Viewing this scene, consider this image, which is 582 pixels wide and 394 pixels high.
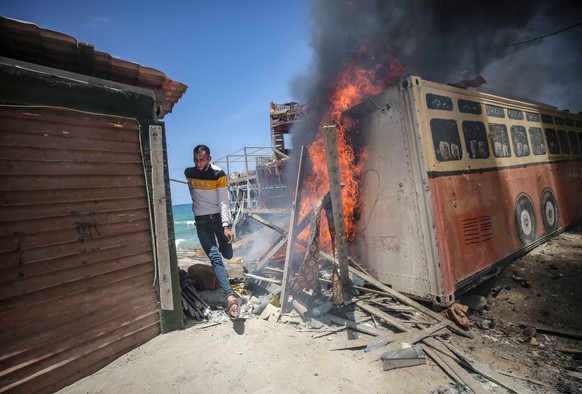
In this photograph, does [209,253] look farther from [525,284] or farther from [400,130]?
[525,284]

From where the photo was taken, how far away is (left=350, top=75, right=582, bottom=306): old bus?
4.62m

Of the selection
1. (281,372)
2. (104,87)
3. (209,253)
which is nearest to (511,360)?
(281,372)

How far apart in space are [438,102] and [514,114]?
3.98 metres

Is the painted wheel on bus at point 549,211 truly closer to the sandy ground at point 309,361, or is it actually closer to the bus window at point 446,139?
the sandy ground at point 309,361

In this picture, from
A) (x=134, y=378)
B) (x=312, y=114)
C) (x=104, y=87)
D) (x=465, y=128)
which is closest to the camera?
(x=134, y=378)

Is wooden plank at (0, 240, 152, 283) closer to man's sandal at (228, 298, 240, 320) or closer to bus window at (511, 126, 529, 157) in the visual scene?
man's sandal at (228, 298, 240, 320)

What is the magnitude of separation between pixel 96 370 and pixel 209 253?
2.00 m

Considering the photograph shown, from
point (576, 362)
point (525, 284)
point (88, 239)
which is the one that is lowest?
point (576, 362)

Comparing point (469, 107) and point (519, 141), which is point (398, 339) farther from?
point (519, 141)

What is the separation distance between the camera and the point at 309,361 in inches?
129

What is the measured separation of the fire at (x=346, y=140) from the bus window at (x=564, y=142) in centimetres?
661

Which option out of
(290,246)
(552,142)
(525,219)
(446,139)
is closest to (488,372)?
(290,246)

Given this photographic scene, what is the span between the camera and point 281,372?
3.04 meters

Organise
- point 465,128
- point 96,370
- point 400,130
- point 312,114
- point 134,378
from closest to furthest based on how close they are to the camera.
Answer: point 134,378, point 96,370, point 400,130, point 465,128, point 312,114
